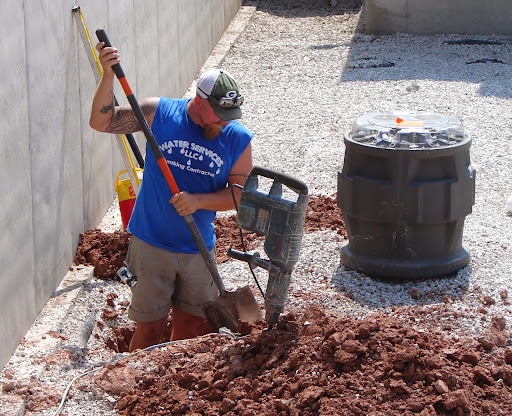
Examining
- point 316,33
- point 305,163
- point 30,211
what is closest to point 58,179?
point 30,211

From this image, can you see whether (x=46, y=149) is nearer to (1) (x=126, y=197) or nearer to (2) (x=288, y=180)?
(1) (x=126, y=197)

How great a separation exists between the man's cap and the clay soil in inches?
46.7

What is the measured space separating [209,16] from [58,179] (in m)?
8.04

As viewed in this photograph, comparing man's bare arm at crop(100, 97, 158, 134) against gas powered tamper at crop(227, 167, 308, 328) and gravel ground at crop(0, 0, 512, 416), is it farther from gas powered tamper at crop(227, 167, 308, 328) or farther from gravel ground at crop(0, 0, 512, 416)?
gravel ground at crop(0, 0, 512, 416)

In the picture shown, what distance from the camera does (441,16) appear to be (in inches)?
550

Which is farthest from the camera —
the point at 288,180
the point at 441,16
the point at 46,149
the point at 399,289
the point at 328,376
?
the point at 441,16

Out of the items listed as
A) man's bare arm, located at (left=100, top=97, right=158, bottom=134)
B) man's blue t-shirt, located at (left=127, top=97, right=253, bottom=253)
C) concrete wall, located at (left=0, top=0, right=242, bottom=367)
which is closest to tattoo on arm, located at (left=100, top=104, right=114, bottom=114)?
man's bare arm, located at (left=100, top=97, right=158, bottom=134)

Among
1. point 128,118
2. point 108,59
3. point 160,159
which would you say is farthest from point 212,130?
point 108,59

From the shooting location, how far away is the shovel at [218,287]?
14.9ft

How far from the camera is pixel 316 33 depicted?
14711 mm

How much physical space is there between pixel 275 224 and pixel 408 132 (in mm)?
1645

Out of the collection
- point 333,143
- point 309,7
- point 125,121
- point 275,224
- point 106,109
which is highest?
point 106,109

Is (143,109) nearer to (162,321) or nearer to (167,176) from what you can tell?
(167,176)

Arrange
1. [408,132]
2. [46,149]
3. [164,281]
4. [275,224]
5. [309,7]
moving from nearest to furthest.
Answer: [275,224]
[164,281]
[46,149]
[408,132]
[309,7]
